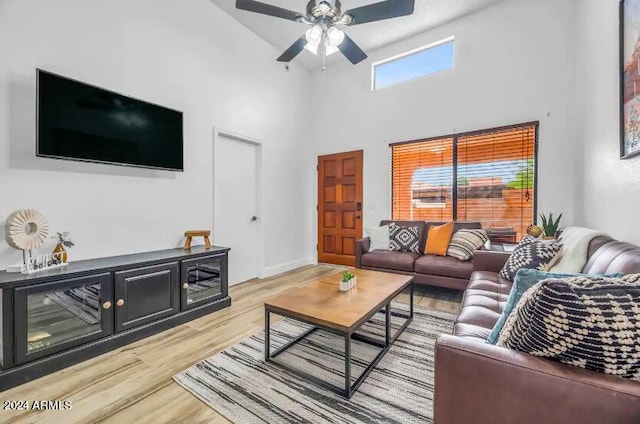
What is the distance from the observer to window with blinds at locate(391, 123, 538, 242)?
3.69 m

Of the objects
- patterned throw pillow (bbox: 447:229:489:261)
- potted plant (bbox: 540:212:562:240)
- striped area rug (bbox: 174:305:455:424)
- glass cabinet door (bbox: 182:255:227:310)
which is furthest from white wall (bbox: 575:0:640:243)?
glass cabinet door (bbox: 182:255:227:310)

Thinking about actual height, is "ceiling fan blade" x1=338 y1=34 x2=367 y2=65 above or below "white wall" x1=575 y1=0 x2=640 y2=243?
above

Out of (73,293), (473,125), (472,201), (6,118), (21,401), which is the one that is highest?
(473,125)

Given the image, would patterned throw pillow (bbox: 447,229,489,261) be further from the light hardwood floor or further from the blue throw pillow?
the light hardwood floor

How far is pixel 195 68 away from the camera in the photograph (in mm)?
3422

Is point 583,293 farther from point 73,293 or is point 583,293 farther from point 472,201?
point 472,201

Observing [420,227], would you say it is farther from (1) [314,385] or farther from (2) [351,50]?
(1) [314,385]

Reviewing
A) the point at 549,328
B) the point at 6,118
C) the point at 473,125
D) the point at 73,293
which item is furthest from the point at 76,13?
the point at 473,125

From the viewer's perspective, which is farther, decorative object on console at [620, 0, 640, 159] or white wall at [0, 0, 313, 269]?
white wall at [0, 0, 313, 269]

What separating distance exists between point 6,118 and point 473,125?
4899 millimetres

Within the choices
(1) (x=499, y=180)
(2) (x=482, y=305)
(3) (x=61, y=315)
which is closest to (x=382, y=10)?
(2) (x=482, y=305)

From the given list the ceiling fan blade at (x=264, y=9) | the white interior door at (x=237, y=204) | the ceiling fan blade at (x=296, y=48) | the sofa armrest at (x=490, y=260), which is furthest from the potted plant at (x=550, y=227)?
the white interior door at (x=237, y=204)

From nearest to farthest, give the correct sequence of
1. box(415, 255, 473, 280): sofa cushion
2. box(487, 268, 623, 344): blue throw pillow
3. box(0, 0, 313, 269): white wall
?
1. box(487, 268, 623, 344): blue throw pillow
2. box(0, 0, 313, 269): white wall
3. box(415, 255, 473, 280): sofa cushion

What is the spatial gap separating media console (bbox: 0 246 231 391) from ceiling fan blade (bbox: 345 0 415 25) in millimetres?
2642
